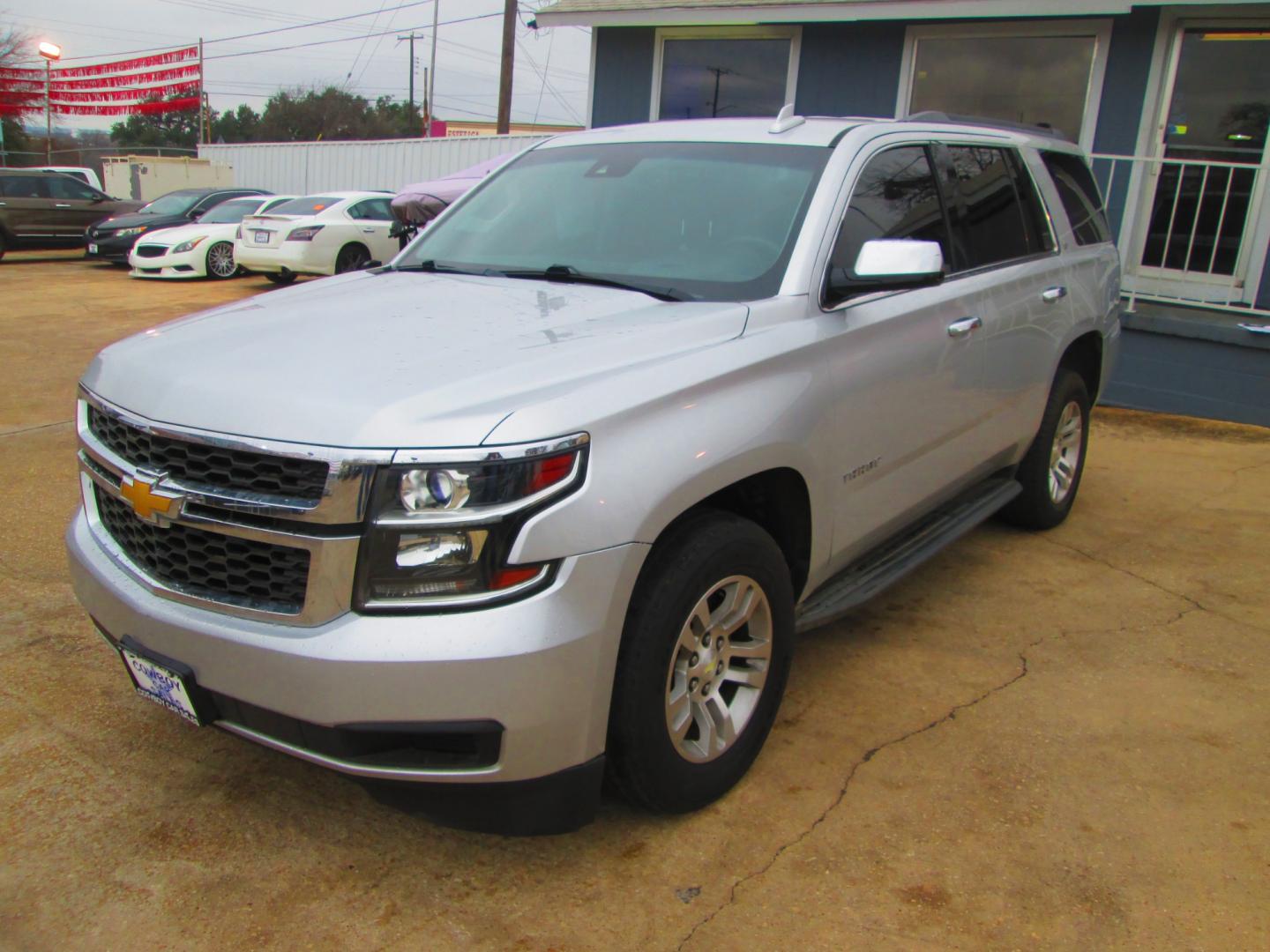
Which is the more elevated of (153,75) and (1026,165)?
(153,75)

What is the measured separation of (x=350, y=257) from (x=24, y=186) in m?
7.89

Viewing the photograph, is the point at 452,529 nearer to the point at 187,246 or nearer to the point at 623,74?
the point at 623,74

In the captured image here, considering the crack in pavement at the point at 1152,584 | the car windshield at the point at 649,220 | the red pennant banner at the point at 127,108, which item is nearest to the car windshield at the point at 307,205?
the car windshield at the point at 649,220

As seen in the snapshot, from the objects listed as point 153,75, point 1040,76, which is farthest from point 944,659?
point 153,75

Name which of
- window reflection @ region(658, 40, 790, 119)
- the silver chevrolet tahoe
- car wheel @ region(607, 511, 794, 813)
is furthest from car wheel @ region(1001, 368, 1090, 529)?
window reflection @ region(658, 40, 790, 119)


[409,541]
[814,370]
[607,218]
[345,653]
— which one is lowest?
[345,653]

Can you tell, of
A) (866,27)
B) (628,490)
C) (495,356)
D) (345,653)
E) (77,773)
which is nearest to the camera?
(345,653)

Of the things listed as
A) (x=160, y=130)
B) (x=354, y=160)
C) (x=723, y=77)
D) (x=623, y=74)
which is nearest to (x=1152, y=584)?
(x=723, y=77)

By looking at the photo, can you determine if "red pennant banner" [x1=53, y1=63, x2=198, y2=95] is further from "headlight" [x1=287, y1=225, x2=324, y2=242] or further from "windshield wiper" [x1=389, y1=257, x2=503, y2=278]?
"windshield wiper" [x1=389, y1=257, x2=503, y2=278]

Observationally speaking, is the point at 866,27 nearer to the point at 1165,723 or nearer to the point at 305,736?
the point at 1165,723

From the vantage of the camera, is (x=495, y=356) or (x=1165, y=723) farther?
(x=1165, y=723)

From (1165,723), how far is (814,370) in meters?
1.70

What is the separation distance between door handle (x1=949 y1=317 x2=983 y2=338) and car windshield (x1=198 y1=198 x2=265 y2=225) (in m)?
15.5

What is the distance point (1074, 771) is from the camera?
3158 mm
